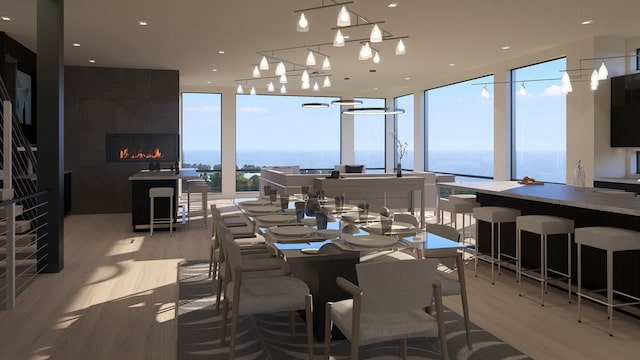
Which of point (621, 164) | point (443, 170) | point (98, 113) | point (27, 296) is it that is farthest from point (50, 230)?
point (443, 170)

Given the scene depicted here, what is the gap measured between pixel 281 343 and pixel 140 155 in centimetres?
789

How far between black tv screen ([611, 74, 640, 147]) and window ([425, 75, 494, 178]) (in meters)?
2.73

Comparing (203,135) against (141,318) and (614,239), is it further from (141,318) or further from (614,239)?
(614,239)

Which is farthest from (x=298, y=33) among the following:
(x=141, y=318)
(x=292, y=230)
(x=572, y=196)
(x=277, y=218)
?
(x=141, y=318)

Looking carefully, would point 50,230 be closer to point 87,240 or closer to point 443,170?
point 87,240

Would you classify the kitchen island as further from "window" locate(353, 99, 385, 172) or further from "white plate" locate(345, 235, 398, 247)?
"window" locate(353, 99, 385, 172)

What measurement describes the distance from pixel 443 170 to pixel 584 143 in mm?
4523

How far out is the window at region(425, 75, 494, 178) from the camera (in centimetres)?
1040

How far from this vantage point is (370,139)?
48.3ft

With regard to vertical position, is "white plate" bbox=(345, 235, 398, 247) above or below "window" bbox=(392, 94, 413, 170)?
below

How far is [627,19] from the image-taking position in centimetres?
652

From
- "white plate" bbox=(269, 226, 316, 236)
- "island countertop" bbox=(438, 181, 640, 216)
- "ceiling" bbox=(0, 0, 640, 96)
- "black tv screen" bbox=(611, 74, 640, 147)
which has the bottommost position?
"white plate" bbox=(269, 226, 316, 236)

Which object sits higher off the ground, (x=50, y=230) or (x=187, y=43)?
(x=187, y=43)

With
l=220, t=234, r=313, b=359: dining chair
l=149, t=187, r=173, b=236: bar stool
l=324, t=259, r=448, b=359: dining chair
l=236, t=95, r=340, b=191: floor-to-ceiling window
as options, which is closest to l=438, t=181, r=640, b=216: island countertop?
l=324, t=259, r=448, b=359: dining chair
